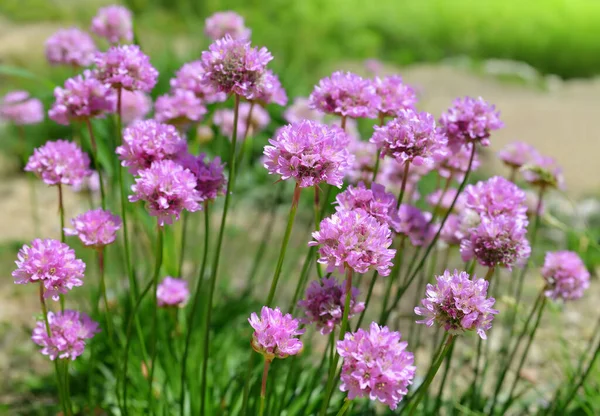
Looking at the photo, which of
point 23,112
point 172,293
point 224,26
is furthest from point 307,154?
point 23,112

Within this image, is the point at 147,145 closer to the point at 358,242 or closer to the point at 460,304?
the point at 358,242

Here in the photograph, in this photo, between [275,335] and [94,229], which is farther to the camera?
[94,229]

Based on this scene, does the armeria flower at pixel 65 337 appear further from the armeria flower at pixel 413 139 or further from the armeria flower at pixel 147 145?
the armeria flower at pixel 413 139

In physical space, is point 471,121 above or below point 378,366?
above

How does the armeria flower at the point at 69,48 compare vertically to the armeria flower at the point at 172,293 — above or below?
above

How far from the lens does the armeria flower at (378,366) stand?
1158 millimetres

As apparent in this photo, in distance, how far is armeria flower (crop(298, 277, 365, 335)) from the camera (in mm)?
1483

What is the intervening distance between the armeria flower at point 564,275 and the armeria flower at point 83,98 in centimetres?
126

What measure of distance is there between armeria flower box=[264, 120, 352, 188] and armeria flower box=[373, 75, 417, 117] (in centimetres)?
42

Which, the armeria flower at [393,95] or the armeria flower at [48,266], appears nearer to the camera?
the armeria flower at [48,266]

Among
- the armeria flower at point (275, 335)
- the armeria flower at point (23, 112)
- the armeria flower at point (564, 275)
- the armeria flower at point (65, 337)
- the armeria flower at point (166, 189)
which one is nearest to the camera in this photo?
the armeria flower at point (275, 335)

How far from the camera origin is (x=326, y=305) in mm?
1479

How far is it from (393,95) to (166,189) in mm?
634

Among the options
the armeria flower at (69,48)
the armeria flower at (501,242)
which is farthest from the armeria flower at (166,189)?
the armeria flower at (69,48)
